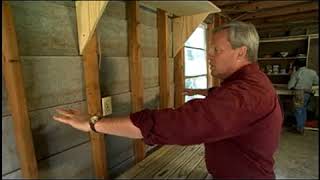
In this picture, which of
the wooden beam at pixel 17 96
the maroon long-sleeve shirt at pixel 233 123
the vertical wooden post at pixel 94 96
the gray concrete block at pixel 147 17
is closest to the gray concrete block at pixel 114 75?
the vertical wooden post at pixel 94 96

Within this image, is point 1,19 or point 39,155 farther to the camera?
point 39,155

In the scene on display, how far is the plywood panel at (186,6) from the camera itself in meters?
1.52

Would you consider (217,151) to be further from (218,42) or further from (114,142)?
(114,142)

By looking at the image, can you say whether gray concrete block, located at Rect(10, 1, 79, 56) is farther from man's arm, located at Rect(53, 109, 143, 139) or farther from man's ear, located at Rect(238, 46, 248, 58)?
man's ear, located at Rect(238, 46, 248, 58)

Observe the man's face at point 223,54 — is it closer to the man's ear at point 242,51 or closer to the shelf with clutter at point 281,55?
the man's ear at point 242,51

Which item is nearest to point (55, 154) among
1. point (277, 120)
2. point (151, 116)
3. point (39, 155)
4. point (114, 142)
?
point (39, 155)

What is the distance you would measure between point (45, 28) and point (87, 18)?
0.21m

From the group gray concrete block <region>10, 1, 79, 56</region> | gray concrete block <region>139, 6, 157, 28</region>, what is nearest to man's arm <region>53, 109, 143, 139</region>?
gray concrete block <region>10, 1, 79, 56</region>

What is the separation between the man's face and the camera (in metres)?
0.95

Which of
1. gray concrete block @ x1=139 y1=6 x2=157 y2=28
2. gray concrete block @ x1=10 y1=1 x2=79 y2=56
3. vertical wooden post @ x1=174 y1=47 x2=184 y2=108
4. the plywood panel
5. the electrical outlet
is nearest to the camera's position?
gray concrete block @ x1=10 y1=1 x2=79 y2=56

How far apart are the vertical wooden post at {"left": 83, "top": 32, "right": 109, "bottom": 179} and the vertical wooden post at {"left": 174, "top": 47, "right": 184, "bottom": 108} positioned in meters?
1.00

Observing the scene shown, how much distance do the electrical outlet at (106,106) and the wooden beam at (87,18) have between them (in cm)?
34

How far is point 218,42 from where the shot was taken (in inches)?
38.3

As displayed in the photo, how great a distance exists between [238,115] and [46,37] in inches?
38.0
